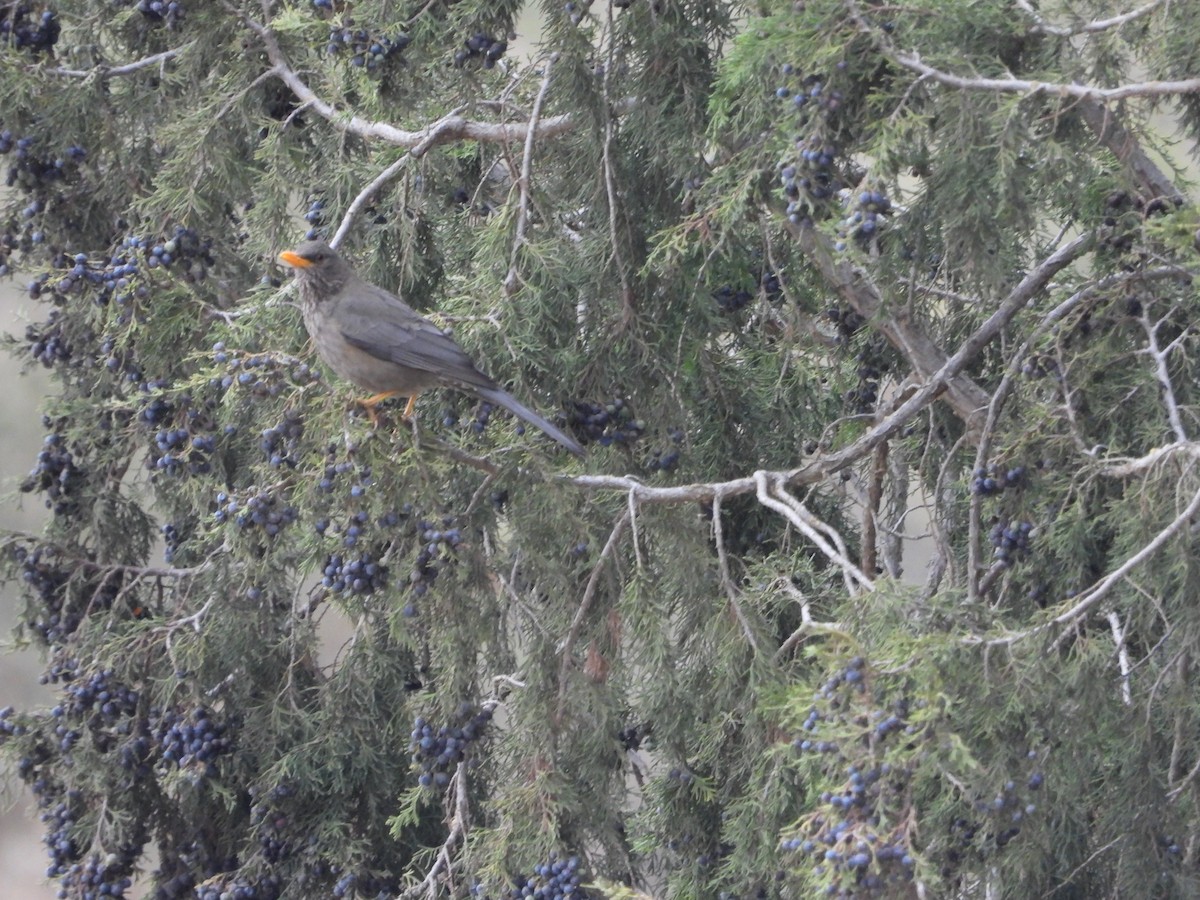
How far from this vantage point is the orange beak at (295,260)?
4645 millimetres

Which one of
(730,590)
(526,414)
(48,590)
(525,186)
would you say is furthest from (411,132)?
(48,590)

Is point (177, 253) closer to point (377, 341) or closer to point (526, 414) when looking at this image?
→ point (377, 341)

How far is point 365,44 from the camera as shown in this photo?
4.49 meters

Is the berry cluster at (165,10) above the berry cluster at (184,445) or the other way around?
above

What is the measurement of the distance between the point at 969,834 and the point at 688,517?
1.45m

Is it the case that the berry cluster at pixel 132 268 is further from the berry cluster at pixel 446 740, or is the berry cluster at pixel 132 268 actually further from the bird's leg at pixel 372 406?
the berry cluster at pixel 446 740

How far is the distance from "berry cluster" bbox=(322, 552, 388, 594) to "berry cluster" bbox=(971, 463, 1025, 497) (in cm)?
172

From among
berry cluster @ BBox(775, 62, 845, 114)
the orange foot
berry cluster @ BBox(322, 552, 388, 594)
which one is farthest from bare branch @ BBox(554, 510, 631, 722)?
berry cluster @ BBox(775, 62, 845, 114)

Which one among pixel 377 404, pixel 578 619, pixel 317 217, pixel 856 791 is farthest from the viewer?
pixel 317 217

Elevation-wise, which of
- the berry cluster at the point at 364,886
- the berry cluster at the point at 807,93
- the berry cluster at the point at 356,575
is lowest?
the berry cluster at the point at 364,886

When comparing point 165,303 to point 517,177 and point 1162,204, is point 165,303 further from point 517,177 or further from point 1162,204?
point 1162,204

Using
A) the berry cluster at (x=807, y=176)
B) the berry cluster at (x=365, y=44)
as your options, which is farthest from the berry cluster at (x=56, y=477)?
the berry cluster at (x=807, y=176)

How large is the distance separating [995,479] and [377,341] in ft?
6.52

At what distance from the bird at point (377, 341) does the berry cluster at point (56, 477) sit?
145cm
